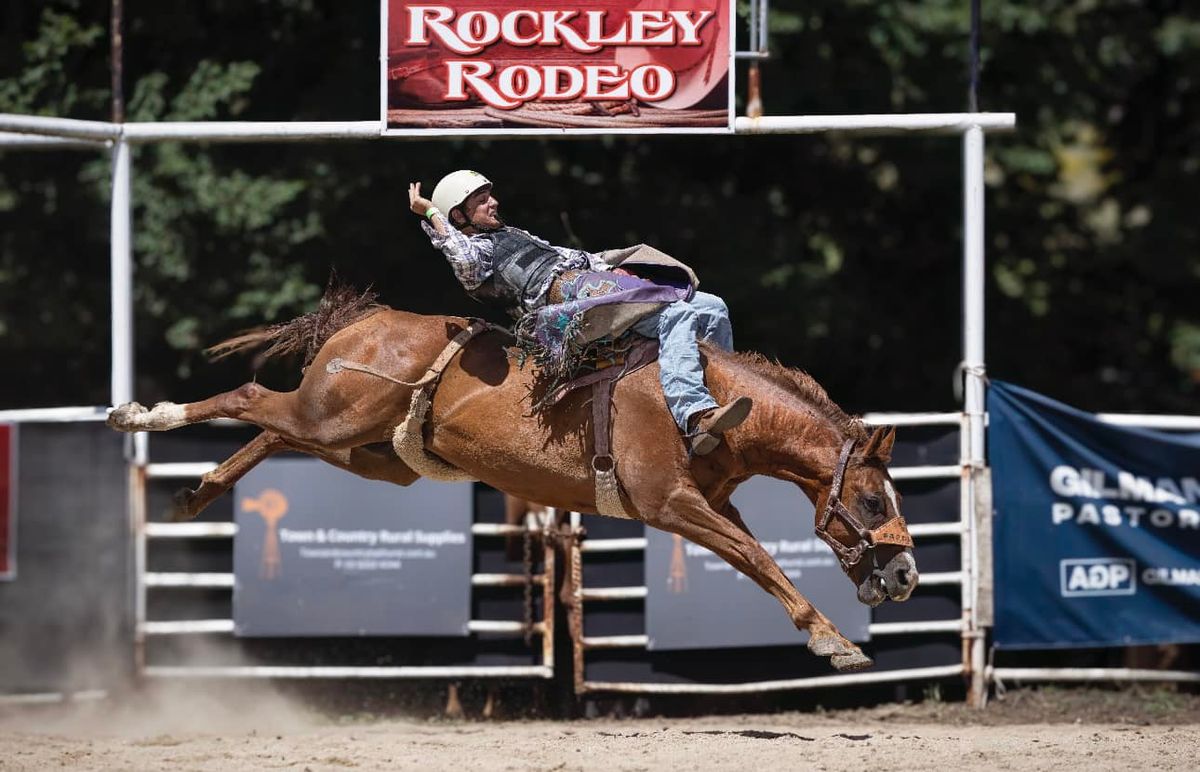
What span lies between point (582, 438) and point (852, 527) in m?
1.36

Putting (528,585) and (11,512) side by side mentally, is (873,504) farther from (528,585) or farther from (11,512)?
(11,512)

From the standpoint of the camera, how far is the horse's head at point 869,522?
734cm

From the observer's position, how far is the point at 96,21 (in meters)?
12.9

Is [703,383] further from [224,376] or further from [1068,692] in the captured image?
[224,376]

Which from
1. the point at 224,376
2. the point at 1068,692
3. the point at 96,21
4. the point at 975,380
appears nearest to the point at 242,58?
the point at 96,21

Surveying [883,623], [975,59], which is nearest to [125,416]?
[883,623]

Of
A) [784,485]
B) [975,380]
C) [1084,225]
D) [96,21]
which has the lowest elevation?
[784,485]

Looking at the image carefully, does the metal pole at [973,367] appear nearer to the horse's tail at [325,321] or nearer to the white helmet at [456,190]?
the white helmet at [456,190]

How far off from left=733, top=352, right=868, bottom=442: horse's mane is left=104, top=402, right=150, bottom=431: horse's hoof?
10.2ft

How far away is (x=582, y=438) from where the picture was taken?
7684 mm

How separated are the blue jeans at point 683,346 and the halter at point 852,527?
678 millimetres

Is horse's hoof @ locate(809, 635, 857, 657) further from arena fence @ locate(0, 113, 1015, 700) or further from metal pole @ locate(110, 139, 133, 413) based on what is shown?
metal pole @ locate(110, 139, 133, 413)

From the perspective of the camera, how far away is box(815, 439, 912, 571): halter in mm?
7340

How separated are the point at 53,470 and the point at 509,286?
3.41 m
